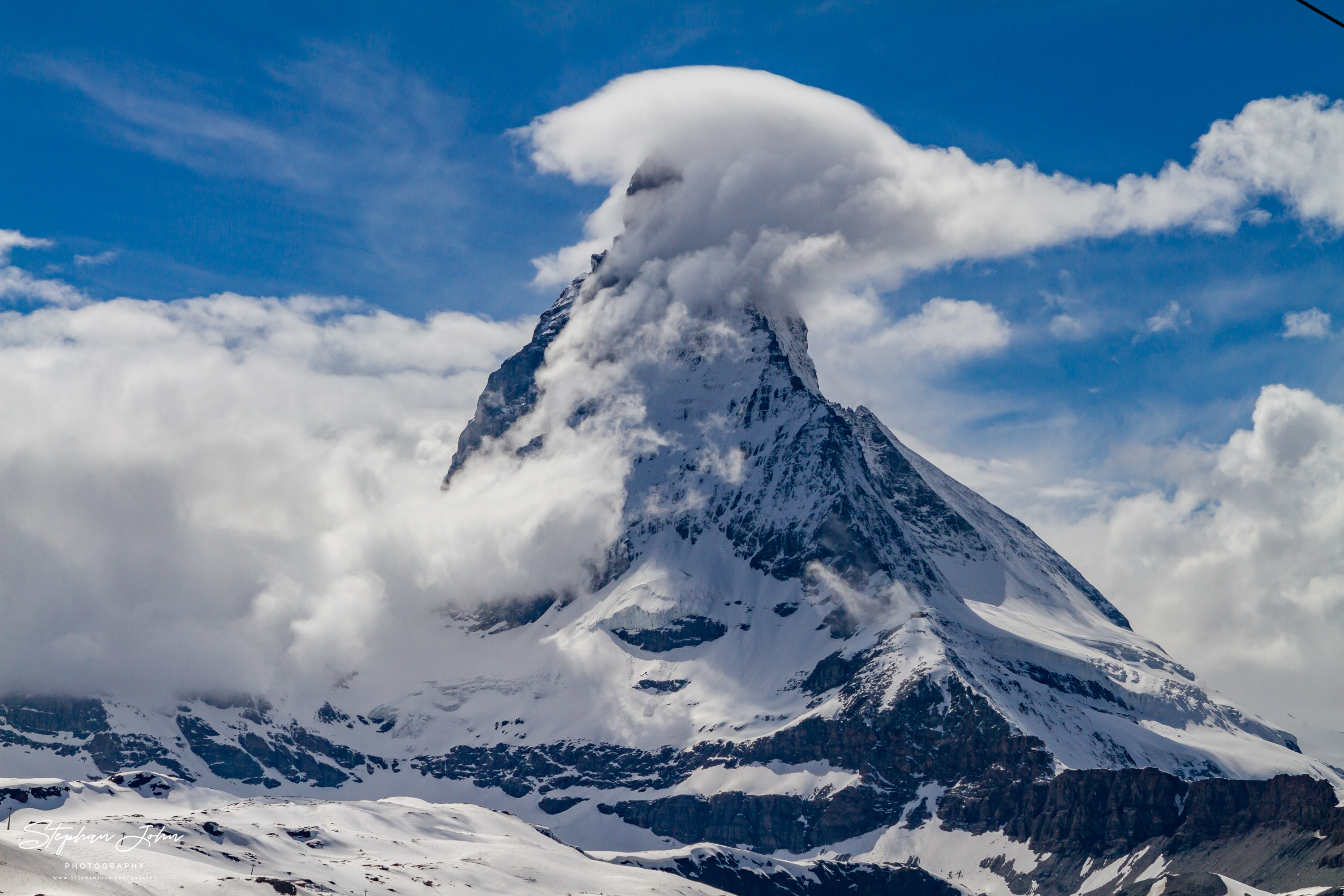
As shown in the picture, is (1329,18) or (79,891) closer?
(1329,18)

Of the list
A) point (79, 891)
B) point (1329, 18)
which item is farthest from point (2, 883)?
point (1329, 18)

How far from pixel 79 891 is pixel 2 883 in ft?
31.7

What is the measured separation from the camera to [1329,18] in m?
90.8

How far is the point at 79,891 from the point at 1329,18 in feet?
544

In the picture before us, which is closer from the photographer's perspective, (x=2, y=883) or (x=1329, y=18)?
(x=1329, y=18)

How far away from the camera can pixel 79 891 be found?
195125 mm

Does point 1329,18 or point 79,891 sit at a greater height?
point 1329,18

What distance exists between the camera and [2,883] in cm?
18825

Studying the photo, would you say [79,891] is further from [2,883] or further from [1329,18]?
[1329,18]

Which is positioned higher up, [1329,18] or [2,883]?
[1329,18]
